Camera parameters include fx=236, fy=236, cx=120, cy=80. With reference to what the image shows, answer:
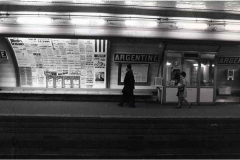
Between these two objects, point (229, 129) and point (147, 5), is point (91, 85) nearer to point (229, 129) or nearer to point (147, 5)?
point (147, 5)

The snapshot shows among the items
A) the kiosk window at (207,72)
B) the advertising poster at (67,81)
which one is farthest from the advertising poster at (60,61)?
the kiosk window at (207,72)

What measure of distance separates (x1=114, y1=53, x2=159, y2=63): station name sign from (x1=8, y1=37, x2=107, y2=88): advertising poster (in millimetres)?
637

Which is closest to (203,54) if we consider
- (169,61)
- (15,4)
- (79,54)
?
(169,61)

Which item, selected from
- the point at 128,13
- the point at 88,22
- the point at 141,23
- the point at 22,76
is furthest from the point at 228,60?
the point at 22,76

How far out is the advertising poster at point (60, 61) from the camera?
1090 cm

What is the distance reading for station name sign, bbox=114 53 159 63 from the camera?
11.2 metres

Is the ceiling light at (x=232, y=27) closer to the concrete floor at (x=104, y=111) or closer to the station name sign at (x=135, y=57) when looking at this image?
the station name sign at (x=135, y=57)

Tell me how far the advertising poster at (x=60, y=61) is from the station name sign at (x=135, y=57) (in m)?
0.64

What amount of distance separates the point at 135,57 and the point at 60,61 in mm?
3568

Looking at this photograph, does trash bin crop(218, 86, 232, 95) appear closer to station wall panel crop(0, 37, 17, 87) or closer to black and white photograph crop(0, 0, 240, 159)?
black and white photograph crop(0, 0, 240, 159)

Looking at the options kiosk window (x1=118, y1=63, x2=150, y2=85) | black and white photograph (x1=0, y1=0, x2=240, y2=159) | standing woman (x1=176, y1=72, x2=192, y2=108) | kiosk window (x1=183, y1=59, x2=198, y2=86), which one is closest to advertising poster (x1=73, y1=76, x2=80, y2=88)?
black and white photograph (x1=0, y1=0, x2=240, y2=159)

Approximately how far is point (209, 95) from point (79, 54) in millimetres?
6538

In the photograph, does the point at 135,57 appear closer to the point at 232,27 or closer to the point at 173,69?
the point at 173,69

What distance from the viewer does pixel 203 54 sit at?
11.3 m
